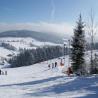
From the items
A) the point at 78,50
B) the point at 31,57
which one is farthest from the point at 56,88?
the point at 31,57

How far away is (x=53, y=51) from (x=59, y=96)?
448ft

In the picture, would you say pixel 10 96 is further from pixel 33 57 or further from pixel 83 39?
pixel 33 57

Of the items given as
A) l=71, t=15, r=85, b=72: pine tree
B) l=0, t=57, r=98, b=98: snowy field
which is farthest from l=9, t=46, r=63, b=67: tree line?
l=0, t=57, r=98, b=98: snowy field

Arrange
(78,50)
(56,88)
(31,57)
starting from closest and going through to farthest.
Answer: (56,88) < (78,50) < (31,57)

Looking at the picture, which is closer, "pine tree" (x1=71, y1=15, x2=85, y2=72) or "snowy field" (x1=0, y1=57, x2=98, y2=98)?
"snowy field" (x1=0, y1=57, x2=98, y2=98)

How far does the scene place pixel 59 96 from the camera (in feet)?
43.4

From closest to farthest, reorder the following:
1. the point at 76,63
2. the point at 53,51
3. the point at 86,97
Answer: the point at 86,97 < the point at 76,63 < the point at 53,51

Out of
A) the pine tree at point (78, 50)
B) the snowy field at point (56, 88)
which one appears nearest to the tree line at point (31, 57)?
the pine tree at point (78, 50)

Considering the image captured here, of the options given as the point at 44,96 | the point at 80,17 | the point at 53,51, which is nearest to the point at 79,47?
the point at 80,17

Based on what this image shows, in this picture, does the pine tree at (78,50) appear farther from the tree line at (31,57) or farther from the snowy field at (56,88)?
the tree line at (31,57)

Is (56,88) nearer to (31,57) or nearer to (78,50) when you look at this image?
(78,50)

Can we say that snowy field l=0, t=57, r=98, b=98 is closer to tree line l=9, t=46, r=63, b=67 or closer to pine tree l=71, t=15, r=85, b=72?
pine tree l=71, t=15, r=85, b=72

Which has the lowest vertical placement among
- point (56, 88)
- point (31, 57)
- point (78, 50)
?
point (31, 57)

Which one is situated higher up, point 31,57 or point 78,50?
point 78,50
